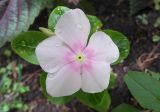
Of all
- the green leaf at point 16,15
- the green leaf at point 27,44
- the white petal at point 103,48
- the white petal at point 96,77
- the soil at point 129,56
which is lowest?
the soil at point 129,56

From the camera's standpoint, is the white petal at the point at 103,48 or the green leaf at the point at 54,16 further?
the green leaf at the point at 54,16

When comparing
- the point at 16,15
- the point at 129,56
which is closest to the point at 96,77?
the point at 16,15

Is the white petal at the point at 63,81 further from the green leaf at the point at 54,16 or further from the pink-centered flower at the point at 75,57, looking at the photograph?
the green leaf at the point at 54,16

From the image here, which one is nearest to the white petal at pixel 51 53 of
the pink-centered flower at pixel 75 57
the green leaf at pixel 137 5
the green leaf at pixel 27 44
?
the pink-centered flower at pixel 75 57

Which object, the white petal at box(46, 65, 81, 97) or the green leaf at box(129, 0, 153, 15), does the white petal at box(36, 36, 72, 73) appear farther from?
the green leaf at box(129, 0, 153, 15)

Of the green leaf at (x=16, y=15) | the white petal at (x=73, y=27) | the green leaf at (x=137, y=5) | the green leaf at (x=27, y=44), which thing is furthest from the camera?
the green leaf at (x=137, y=5)

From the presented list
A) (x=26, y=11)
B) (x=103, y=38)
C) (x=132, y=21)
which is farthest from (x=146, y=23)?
(x=103, y=38)

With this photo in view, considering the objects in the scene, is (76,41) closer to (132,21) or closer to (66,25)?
(66,25)
